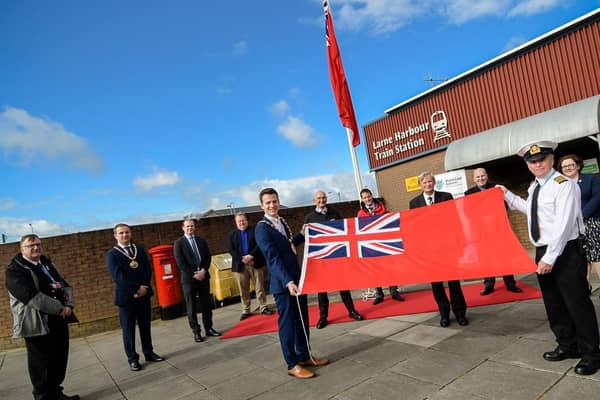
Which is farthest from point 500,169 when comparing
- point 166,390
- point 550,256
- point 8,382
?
point 8,382

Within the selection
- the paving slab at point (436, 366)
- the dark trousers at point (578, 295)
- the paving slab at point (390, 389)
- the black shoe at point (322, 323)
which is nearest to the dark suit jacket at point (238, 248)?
the black shoe at point (322, 323)

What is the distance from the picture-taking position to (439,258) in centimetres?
407

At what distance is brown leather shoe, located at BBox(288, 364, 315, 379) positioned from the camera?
3.60 m

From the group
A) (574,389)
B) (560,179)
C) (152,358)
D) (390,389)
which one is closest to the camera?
(574,389)

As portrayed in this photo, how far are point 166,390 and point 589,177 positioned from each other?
5.55 meters

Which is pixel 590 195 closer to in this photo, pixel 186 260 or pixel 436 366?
pixel 436 366

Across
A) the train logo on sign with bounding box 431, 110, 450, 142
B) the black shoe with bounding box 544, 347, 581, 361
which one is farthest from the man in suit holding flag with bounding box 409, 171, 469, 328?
the train logo on sign with bounding box 431, 110, 450, 142

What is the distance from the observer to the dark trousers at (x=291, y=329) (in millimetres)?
3676

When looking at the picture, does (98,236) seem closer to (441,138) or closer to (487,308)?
(487,308)

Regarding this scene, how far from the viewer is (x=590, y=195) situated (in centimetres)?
440

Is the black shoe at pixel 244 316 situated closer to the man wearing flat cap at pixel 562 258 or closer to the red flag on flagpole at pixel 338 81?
the red flag on flagpole at pixel 338 81

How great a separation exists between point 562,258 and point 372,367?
78.8 inches

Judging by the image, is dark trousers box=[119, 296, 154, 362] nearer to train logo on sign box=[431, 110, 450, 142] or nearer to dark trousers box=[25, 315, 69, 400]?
dark trousers box=[25, 315, 69, 400]

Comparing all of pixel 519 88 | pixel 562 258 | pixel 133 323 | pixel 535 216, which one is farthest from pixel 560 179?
pixel 519 88
